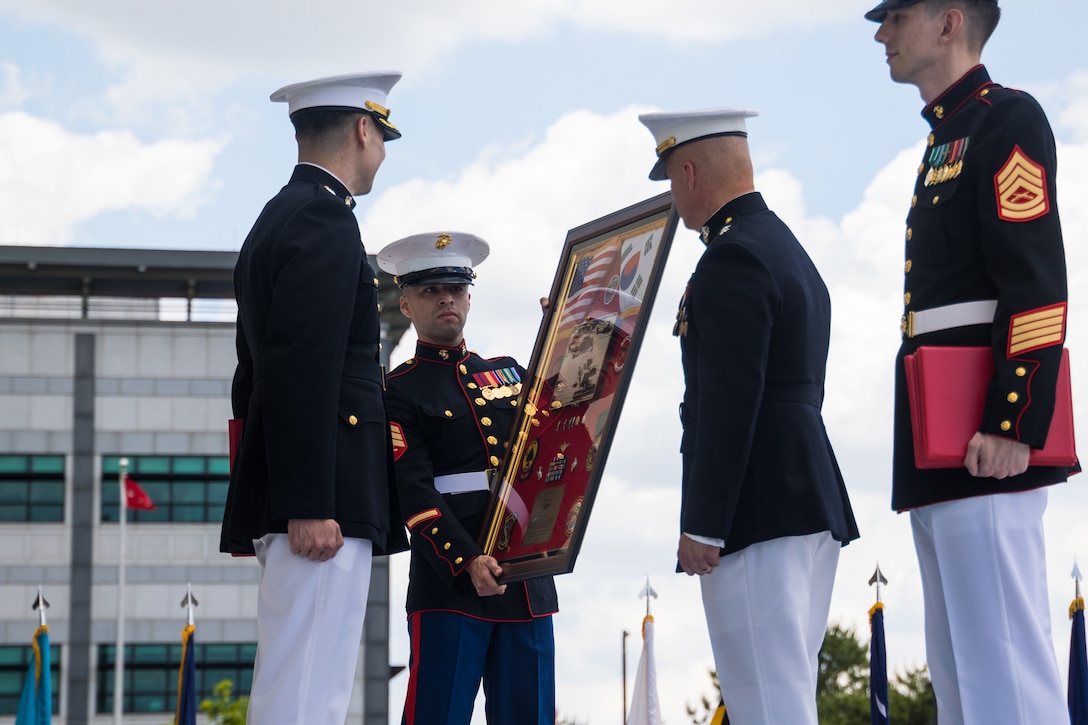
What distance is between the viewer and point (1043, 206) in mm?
4668

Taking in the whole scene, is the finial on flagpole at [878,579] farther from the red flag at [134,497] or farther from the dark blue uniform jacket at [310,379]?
the red flag at [134,497]

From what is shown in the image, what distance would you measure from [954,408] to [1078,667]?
896 cm

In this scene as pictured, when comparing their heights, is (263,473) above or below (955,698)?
above

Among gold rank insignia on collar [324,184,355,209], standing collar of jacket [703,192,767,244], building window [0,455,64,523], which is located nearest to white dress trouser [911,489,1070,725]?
standing collar of jacket [703,192,767,244]

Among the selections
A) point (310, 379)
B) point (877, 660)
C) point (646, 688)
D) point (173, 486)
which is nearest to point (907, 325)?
point (310, 379)

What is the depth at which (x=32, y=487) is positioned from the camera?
115 ft

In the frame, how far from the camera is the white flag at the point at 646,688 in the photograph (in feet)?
56.3

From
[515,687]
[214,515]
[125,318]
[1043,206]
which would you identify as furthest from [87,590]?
[1043,206]

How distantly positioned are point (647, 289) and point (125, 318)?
32.6 metres

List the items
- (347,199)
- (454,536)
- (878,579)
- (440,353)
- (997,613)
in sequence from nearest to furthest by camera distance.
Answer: (997,613), (347,199), (454,536), (440,353), (878,579)

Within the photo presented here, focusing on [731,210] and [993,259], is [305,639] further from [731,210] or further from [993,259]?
[993,259]

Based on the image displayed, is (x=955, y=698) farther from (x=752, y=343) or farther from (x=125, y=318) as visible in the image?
(x=125, y=318)

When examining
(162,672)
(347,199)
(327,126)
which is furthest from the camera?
Answer: (162,672)

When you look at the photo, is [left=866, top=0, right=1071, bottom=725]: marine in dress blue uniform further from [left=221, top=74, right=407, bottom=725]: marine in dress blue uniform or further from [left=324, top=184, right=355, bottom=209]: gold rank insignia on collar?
[left=324, top=184, right=355, bottom=209]: gold rank insignia on collar
